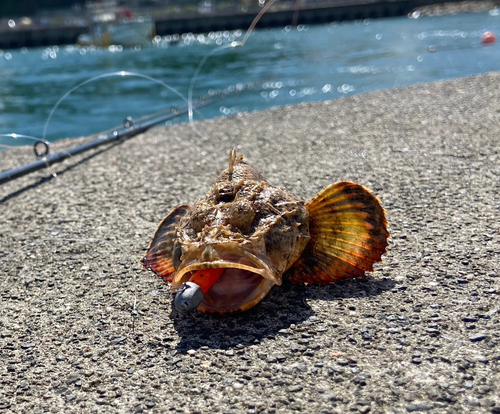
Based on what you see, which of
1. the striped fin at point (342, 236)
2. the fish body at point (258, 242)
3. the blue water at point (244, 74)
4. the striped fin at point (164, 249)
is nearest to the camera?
the fish body at point (258, 242)

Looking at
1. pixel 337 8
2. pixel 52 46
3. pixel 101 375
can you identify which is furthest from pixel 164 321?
pixel 52 46

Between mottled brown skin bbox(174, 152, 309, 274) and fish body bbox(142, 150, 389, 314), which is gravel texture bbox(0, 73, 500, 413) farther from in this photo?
mottled brown skin bbox(174, 152, 309, 274)

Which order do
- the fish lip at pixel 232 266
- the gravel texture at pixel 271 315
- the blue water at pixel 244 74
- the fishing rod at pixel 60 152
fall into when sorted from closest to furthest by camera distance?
the gravel texture at pixel 271 315, the fish lip at pixel 232 266, the fishing rod at pixel 60 152, the blue water at pixel 244 74

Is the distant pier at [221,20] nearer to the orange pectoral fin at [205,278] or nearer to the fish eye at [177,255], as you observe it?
the fish eye at [177,255]

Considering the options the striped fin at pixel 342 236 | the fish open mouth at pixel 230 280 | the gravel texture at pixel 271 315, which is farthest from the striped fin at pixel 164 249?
the striped fin at pixel 342 236

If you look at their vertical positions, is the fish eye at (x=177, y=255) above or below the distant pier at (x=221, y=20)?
above

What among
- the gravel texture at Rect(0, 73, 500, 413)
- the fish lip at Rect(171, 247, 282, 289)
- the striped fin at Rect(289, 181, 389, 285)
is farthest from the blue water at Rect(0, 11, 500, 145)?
the fish lip at Rect(171, 247, 282, 289)

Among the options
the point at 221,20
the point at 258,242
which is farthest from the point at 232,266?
the point at 221,20
